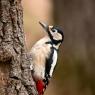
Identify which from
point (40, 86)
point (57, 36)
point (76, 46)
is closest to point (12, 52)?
point (40, 86)

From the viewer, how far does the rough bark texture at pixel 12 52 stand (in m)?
5.81

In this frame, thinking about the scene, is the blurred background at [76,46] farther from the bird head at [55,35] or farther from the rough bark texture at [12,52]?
the rough bark texture at [12,52]

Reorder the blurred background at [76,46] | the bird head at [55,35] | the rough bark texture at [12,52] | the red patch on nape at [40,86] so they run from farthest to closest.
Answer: the blurred background at [76,46], the bird head at [55,35], the red patch on nape at [40,86], the rough bark texture at [12,52]

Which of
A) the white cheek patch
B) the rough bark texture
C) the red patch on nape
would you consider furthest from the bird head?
the rough bark texture

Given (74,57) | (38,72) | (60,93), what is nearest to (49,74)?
(38,72)

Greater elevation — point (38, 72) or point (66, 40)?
point (38, 72)

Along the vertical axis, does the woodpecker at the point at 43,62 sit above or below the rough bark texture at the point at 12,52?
below

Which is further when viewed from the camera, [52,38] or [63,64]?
[63,64]

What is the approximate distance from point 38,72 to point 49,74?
0.16 m

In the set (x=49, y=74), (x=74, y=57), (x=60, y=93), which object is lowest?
(x=60, y=93)

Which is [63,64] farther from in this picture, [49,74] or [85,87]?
[49,74]

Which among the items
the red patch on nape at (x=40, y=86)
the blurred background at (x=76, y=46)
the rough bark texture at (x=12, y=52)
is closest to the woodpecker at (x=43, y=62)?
the red patch on nape at (x=40, y=86)

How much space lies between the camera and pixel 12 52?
5902 millimetres

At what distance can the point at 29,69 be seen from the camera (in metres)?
6.15
